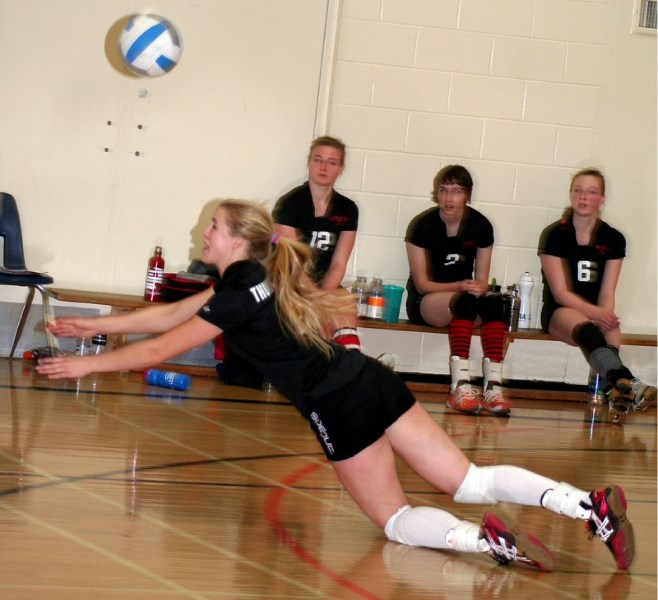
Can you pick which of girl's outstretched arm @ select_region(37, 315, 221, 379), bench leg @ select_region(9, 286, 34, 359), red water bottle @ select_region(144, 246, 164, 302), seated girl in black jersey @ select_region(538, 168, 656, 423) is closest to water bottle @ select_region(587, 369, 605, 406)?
seated girl in black jersey @ select_region(538, 168, 656, 423)

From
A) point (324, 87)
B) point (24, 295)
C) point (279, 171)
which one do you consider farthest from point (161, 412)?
point (324, 87)

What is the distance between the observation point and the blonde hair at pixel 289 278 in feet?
8.98

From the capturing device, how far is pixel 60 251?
618 cm

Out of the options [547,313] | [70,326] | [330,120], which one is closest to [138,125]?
[330,120]

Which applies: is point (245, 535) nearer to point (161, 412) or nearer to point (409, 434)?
point (409, 434)

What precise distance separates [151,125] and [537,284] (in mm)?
2751

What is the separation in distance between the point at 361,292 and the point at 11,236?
7.12 feet

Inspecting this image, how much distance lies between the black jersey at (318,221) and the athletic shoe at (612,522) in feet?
11.3

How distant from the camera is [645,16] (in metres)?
6.67

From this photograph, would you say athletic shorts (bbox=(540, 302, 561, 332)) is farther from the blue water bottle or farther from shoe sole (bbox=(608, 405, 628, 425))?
the blue water bottle

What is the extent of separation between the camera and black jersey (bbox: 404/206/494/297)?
617 cm

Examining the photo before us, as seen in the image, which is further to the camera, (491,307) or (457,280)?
(457,280)

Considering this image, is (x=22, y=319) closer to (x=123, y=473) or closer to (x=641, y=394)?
(x=123, y=473)

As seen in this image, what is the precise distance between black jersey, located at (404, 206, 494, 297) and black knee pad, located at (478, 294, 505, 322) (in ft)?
1.31
